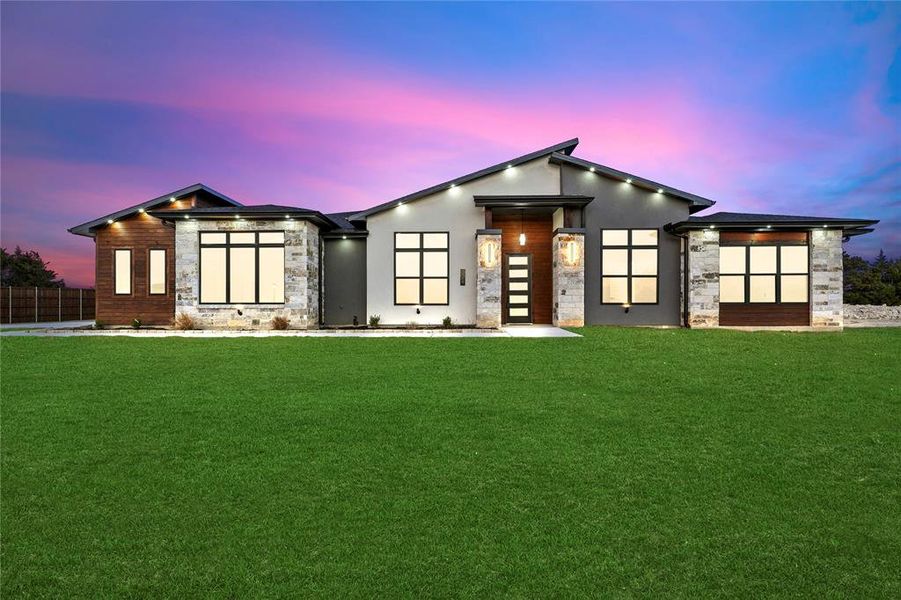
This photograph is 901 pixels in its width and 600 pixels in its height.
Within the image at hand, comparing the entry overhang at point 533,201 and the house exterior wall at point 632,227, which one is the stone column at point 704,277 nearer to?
the house exterior wall at point 632,227

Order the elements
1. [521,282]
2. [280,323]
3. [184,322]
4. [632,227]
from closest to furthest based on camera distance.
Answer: [184,322]
[280,323]
[632,227]
[521,282]

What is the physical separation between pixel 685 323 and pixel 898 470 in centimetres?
1257

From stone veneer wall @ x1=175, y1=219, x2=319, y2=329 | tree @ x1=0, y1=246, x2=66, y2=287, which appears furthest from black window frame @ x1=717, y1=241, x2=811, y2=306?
tree @ x1=0, y1=246, x2=66, y2=287

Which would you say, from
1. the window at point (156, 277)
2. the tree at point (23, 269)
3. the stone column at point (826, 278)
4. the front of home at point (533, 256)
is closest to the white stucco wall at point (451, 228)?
the front of home at point (533, 256)

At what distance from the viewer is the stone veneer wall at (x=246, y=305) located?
15312mm

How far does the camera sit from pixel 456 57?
794 inches

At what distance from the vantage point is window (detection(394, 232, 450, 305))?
53.1 ft

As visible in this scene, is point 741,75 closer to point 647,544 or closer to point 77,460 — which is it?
point 647,544

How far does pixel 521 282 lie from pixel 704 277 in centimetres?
593

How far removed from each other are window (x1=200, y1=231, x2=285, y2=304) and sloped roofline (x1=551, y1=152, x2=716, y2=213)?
32.7 ft

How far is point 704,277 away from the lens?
15.2m

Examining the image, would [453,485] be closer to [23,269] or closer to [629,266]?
[629,266]

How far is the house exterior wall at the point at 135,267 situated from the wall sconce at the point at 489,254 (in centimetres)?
1107

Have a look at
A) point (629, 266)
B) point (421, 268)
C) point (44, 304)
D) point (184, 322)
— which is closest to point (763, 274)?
point (629, 266)
